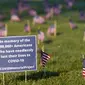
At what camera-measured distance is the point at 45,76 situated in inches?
634

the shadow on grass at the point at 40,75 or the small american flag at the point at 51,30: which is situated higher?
the shadow on grass at the point at 40,75

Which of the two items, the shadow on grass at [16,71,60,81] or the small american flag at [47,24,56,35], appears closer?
the shadow on grass at [16,71,60,81]

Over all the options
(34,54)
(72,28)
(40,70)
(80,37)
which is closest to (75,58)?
→ (40,70)

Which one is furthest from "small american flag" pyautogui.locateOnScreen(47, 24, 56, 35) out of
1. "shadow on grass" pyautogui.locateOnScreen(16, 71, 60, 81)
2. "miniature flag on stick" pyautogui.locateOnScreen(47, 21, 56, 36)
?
"shadow on grass" pyautogui.locateOnScreen(16, 71, 60, 81)

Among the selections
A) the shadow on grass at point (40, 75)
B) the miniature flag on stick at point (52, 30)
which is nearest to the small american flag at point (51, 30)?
the miniature flag on stick at point (52, 30)

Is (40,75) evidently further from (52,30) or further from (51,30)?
(52,30)

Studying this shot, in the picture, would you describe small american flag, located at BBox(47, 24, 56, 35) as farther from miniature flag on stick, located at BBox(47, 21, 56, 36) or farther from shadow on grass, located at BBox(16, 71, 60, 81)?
shadow on grass, located at BBox(16, 71, 60, 81)

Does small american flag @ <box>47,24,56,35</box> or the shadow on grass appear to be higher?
the shadow on grass

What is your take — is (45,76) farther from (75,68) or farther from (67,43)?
(67,43)

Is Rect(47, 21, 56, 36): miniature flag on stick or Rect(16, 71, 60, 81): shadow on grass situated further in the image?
Rect(47, 21, 56, 36): miniature flag on stick

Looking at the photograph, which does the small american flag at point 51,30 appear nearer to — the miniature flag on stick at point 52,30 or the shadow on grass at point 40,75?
the miniature flag on stick at point 52,30

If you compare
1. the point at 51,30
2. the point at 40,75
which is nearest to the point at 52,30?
the point at 51,30

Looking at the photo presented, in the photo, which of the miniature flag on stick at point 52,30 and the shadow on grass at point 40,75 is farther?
the miniature flag on stick at point 52,30

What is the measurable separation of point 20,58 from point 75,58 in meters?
6.89
